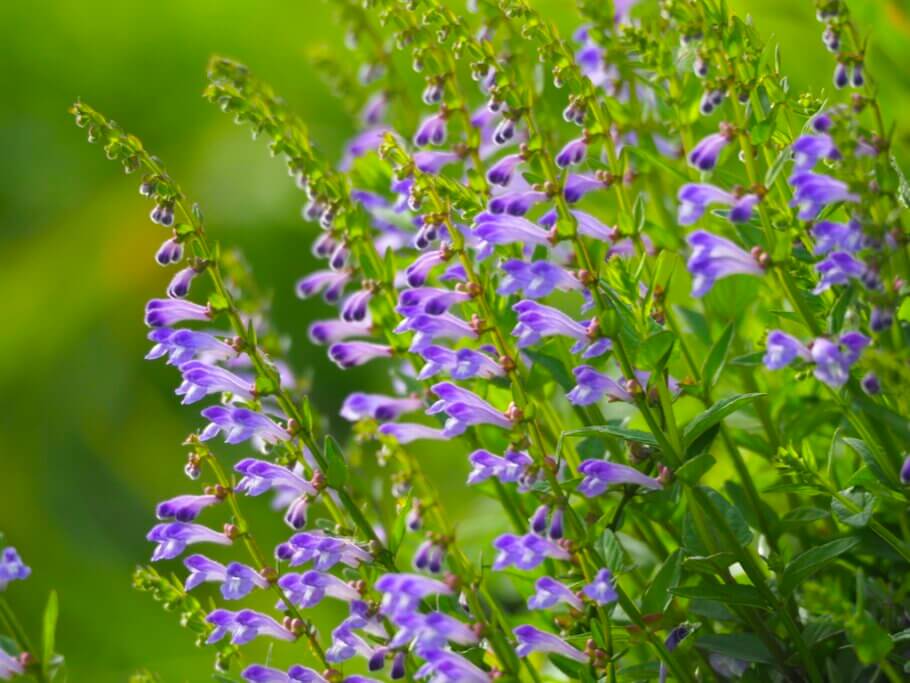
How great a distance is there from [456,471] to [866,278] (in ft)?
4.16

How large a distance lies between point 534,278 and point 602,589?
7.1 inches

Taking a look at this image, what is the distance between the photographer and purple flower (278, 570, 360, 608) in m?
0.68

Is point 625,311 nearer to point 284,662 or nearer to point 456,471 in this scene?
point 284,662

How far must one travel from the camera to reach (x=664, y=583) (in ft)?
2.21

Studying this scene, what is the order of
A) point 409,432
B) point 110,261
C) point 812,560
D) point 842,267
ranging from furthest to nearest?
point 110,261 < point 409,432 < point 812,560 < point 842,267

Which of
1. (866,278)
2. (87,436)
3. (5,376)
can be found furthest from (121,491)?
(866,278)

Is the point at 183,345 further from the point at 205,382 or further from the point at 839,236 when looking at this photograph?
the point at 839,236

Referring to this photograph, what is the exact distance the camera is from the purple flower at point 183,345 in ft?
2.33

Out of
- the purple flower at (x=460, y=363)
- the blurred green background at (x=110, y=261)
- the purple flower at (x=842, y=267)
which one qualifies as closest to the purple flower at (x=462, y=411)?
the purple flower at (x=460, y=363)

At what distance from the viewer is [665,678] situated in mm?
685

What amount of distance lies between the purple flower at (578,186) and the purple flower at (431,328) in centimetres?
10

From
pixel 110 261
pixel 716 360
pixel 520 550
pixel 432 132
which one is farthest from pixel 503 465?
pixel 110 261

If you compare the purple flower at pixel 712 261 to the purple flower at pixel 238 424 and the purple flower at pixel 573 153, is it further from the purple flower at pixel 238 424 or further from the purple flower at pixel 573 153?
the purple flower at pixel 238 424

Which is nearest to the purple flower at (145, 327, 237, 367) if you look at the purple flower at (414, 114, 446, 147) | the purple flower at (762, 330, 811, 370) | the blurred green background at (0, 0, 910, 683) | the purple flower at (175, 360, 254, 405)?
the purple flower at (175, 360, 254, 405)
